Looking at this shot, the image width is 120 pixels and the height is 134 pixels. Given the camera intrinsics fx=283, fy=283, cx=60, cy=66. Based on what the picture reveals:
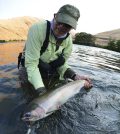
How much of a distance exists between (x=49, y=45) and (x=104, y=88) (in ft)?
12.5

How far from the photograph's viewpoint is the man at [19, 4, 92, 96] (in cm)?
495

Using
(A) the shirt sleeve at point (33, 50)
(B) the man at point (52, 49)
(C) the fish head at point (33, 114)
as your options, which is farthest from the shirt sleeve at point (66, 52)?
(C) the fish head at point (33, 114)

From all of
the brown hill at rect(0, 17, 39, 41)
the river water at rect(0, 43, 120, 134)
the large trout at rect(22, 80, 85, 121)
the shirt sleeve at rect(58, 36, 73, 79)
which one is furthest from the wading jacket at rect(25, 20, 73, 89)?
Result: the brown hill at rect(0, 17, 39, 41)

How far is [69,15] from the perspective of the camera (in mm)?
4863

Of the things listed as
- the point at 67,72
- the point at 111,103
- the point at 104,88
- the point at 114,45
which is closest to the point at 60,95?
the point at 67,72

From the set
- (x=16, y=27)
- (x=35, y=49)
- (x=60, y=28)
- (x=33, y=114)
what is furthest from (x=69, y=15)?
(x=16, y=27)

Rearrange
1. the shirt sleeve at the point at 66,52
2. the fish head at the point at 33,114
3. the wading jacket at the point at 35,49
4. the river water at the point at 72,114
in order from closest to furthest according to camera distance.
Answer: the fish head at the point at 33,114
the wading jacket at the point at 35,49
the river water at the point at 72,114
the shirt sleeve at the point at 66,52

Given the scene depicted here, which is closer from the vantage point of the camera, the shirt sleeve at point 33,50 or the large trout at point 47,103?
the large trout at point 47,103

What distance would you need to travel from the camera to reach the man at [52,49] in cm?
495

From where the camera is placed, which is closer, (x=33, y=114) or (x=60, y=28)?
(x=33, y=114)

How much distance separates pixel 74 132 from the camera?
543 cm

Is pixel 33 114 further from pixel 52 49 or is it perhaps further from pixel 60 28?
pixel 52 49

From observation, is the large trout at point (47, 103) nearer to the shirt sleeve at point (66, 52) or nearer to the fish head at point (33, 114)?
the fish head at point (33, 114)

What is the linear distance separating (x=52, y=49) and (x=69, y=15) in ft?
4.24
